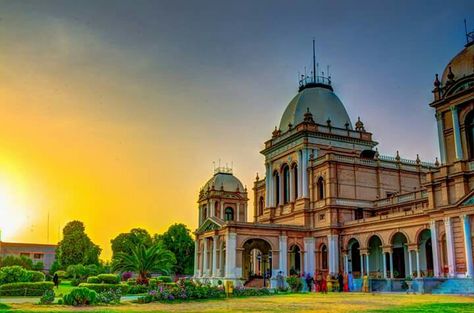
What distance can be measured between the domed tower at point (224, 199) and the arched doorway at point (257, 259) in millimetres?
9373

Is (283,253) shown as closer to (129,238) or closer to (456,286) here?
(456,286)

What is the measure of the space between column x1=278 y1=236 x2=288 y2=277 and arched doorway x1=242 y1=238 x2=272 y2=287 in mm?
1185

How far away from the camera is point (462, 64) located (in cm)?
3278

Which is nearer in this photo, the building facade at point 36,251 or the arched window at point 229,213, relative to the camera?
the arched window at point 229,213

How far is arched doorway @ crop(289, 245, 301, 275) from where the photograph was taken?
1758 inches

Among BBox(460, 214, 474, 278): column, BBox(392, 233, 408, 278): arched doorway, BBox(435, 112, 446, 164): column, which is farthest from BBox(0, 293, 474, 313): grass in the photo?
BBox(392, 233, 408, 278): arched doorway

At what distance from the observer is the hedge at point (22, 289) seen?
29625 mm

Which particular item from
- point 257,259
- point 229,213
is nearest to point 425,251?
point 257,259

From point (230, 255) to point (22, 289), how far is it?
55.3ft

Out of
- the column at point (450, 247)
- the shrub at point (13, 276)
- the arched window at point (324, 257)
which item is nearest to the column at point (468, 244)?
the column at point (450, 247)

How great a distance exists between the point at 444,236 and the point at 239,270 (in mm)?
16901

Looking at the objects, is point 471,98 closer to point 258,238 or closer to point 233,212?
point 258,238

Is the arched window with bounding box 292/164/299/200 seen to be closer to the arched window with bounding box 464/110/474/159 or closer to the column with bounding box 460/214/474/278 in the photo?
the arched window with bounding box 464/110/474/159

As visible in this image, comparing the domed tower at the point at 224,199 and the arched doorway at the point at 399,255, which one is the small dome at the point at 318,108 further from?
the domed tower at the point at 224,199
